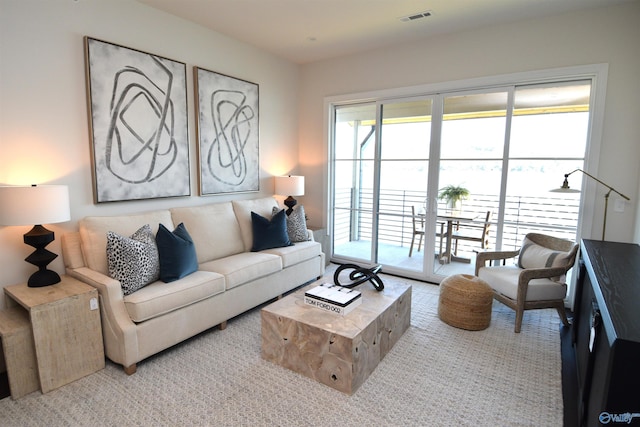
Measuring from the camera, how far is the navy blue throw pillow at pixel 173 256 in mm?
2824

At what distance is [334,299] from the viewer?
8.38ft

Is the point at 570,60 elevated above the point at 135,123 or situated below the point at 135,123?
above

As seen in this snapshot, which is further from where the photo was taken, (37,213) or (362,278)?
(362,278)

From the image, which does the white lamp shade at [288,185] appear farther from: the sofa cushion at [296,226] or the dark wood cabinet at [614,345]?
the dark wood cabinet at [614,345]

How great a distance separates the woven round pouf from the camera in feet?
10.0

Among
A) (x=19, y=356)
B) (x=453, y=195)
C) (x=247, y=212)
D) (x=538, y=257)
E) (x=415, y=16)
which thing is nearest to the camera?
(x=19, y=356)

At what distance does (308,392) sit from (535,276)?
7.01 ft

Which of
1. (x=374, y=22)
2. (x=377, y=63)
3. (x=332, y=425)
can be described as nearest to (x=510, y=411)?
(x=332, y=425)

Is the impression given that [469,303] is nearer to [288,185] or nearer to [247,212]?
[247,212]

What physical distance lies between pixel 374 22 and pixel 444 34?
2.97 feet

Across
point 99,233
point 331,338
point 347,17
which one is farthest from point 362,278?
point 347,17

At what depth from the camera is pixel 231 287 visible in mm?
3129

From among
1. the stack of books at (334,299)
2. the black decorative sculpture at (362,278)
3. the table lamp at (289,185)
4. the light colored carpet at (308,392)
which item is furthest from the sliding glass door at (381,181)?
the stack of books at (334,299)

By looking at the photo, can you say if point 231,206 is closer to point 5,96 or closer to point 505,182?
point 5,96
